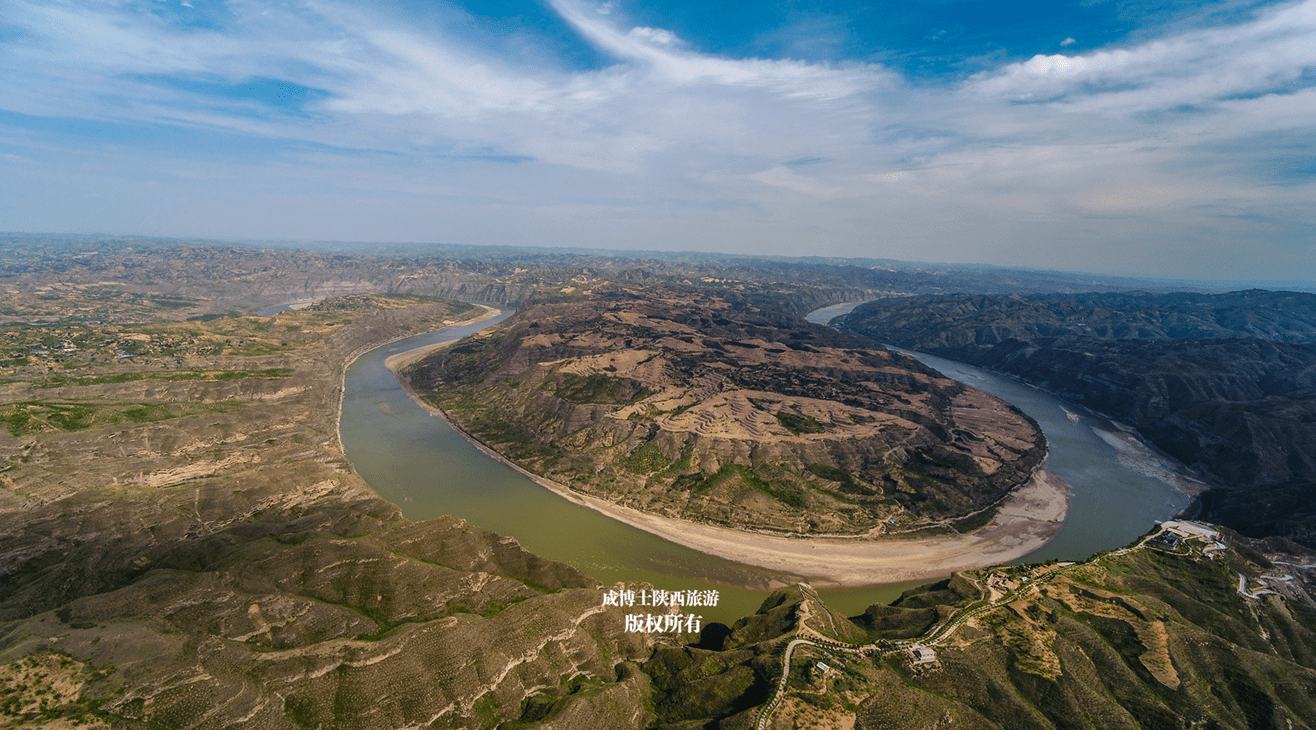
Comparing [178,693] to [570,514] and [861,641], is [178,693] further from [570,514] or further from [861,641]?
[861,641]

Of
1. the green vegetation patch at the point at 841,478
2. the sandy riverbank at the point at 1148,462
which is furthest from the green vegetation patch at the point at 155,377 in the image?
the sandy riverbank at the point at 1148,462

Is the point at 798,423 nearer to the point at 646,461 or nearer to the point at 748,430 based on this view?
the point at 748,430

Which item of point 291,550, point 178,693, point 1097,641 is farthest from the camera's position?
point 291,550

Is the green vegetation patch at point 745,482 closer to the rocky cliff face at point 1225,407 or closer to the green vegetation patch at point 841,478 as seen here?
the green vegetation patch at point 841,478

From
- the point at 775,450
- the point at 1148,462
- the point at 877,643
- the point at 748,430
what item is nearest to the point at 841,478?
the point at 775,450

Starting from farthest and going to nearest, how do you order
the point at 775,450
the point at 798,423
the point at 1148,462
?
1. the point at 1148,462
2. the point at 798,423
3. the point at 775,450

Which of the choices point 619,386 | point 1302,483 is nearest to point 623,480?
point 619,386

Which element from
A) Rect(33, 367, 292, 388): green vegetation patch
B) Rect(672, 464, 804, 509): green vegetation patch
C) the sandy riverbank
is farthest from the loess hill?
Rect(33, 367, 292, 388): green vegetation patch
